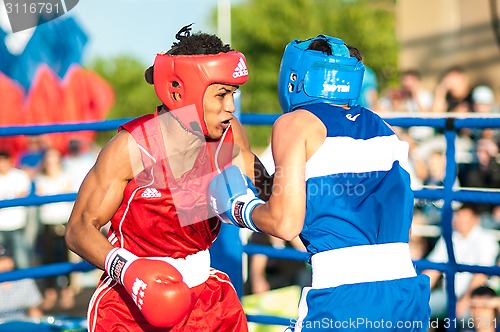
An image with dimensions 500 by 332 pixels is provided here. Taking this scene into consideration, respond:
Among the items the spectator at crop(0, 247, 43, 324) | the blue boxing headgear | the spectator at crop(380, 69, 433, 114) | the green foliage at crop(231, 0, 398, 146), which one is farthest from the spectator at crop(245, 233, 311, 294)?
the green foliage at crop(231, 0, 398, 146)

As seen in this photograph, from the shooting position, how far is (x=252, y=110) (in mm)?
20438

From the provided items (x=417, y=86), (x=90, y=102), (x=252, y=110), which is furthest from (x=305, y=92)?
(x=252, y=110)

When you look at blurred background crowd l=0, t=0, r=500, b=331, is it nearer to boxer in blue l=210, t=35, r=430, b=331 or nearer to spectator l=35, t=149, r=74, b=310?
spectator l=35, t=149, r=74, b=310

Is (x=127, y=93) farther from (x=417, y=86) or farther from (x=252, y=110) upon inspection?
(x=417, y=86)

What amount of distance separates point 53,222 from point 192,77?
18.3 feet

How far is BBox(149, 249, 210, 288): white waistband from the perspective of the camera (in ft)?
10.4

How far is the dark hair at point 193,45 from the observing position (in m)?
3.16

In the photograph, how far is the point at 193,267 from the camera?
3.23m

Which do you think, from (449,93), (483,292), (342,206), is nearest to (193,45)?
(342,206)

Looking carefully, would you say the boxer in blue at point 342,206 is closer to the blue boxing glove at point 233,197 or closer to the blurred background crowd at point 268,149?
the blue boxing glove at point 233,197

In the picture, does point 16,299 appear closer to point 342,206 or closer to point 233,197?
point 233,197

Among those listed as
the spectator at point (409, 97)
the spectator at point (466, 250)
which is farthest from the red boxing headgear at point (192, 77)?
the spectator at point (409, 97)

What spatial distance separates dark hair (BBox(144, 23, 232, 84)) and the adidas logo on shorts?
413mm

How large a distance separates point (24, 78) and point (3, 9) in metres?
0.88
